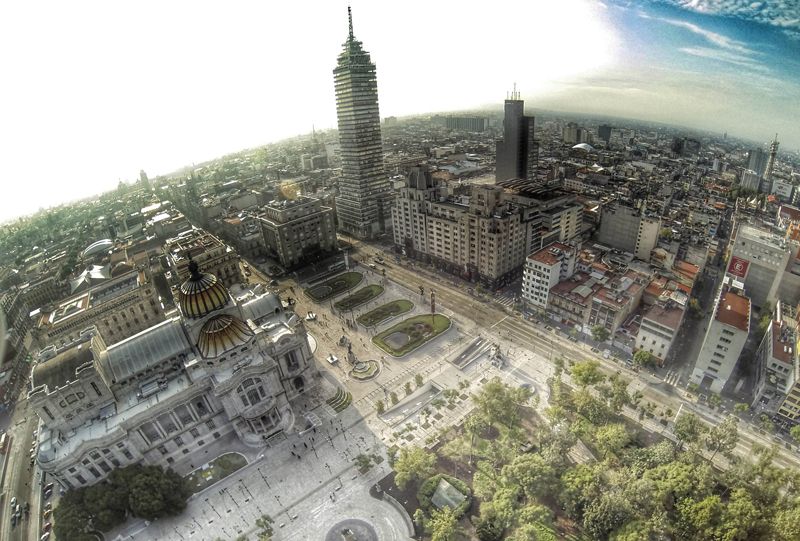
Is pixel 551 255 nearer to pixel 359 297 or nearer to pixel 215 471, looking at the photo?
pixel 359 297

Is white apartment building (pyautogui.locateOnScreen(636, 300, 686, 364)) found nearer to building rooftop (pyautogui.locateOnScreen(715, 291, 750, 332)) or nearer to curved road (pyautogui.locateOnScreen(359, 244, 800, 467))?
curved road (pyautogui.locateOnScreen(359, 244, 800, 467))

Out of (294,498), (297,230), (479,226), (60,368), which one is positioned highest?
(479,226)

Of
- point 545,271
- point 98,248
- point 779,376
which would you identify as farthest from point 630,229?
point 98,248

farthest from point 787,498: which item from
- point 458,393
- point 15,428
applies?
point 15,428

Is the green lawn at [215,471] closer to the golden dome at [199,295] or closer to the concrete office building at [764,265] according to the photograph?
the golden dome at [199,295]

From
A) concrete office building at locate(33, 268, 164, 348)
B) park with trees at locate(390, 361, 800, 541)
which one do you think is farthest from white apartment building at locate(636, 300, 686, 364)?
concrete office building at locate(33, 268, 164, 348)

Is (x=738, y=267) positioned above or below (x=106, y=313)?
above
